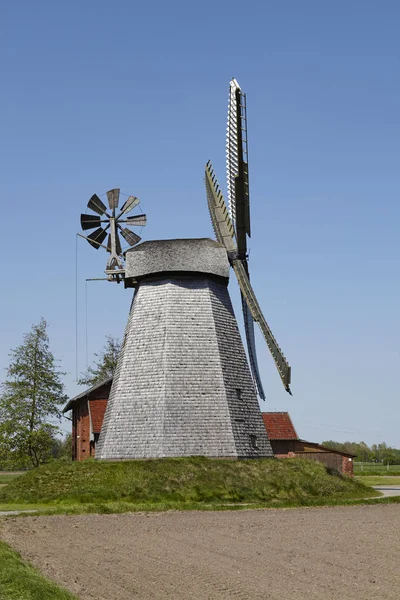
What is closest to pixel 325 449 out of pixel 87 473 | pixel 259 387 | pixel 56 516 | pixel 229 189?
pixel 259 387

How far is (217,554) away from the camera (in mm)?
14906

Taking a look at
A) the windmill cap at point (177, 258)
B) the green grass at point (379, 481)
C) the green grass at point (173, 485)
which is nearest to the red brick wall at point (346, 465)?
the green grass at point (379, 481)

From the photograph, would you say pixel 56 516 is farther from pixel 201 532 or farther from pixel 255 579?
pixel 255 579

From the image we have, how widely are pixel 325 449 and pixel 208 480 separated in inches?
1163

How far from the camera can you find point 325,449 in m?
56.7

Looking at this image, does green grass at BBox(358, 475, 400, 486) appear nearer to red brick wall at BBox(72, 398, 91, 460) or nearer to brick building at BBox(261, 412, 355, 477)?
brick building at BBox(261, 412, 355, 477)

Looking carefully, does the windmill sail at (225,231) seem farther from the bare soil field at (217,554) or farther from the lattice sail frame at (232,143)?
the bare soil field at (217,554)

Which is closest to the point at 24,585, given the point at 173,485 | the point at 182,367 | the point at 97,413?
the point at 173,485

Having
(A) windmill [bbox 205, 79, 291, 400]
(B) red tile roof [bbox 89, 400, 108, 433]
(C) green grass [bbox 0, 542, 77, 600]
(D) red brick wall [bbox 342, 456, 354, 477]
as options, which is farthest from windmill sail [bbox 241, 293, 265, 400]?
(C) green grass [bbox 0, 542, 77, 600]

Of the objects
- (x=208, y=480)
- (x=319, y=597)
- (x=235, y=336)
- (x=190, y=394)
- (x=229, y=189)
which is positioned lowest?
(x=319, y=597)

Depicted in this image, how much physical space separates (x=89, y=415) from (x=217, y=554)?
3421 cm

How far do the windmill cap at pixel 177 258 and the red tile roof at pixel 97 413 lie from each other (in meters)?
13.8

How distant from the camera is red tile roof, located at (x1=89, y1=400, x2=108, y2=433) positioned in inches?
1804

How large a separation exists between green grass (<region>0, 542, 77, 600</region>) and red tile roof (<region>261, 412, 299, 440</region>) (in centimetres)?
4088
